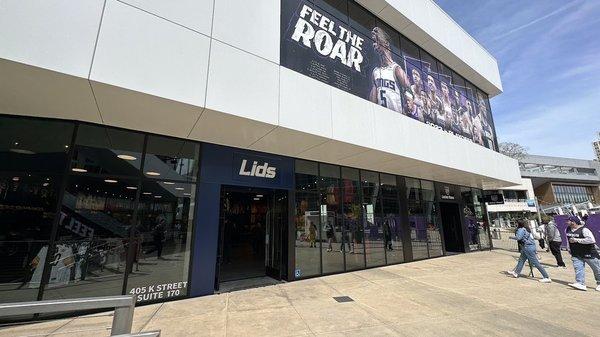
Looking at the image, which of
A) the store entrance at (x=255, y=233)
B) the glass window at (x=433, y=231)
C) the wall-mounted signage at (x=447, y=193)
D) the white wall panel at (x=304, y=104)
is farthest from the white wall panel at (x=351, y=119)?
the wall-mounted signage at (x=447, y=193)

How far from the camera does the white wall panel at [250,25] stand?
A: 5.90 metres

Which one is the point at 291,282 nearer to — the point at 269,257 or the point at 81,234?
the point at 269,257

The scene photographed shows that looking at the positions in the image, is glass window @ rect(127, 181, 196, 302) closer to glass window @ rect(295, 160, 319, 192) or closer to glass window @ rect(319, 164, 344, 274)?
glass window @ rect(295, 160, 319, 192)

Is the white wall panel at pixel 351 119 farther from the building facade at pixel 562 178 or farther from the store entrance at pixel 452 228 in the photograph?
the building facade at pixel 562 178

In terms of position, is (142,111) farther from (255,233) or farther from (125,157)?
(255,233)

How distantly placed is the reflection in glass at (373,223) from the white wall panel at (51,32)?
30.4ft

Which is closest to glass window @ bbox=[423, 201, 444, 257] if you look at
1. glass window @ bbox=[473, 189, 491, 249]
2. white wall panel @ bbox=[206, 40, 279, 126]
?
glass window @ bbox=[473, 189, 491, 249]

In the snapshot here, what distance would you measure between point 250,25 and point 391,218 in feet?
30.4

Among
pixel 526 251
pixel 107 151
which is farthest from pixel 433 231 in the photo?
pixel 107 151

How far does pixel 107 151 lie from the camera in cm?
617

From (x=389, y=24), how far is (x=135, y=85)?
10.8m

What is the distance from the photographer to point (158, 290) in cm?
623

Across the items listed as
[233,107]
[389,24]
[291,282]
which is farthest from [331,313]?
[389,24]

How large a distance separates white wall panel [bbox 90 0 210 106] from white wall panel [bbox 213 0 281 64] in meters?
0.60
